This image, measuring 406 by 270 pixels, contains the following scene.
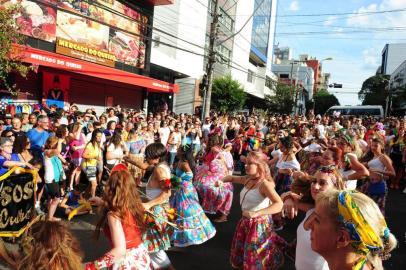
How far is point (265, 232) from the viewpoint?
3752 mm

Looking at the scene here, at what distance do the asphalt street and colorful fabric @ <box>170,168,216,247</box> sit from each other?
284 millimetres

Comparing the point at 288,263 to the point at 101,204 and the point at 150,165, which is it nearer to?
the point at 150,165

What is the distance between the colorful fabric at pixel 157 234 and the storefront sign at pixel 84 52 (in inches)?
560

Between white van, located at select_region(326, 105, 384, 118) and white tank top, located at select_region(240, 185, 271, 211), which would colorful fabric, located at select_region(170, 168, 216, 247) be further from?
white van, located at select_region(326, 105, 384, 118)

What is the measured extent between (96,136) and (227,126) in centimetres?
757

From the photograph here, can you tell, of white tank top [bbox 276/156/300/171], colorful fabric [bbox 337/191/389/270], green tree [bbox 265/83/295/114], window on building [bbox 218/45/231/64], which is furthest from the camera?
green tree [bbox 265/83/295/114]

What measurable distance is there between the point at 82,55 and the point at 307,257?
16.7 meters

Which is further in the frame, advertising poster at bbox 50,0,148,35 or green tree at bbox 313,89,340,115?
green tree at bbox 313,89,340,115

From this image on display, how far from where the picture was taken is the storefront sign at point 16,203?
480 centimetres

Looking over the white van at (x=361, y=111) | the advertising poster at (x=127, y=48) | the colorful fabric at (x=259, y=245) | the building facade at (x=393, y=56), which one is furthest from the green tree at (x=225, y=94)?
the building facade at (x=393, y=56)

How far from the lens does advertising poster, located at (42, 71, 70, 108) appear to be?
54.3 ft

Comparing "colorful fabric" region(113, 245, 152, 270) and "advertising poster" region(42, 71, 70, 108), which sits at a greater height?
"advertising poster" region(42, 71, 70, 108)

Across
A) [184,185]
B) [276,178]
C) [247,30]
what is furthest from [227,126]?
[247,30]

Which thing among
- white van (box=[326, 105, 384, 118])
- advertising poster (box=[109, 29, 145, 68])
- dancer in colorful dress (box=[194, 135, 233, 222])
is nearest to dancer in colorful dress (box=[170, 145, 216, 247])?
dancer in colorful dress (box=[194, 135, 233, 222])
